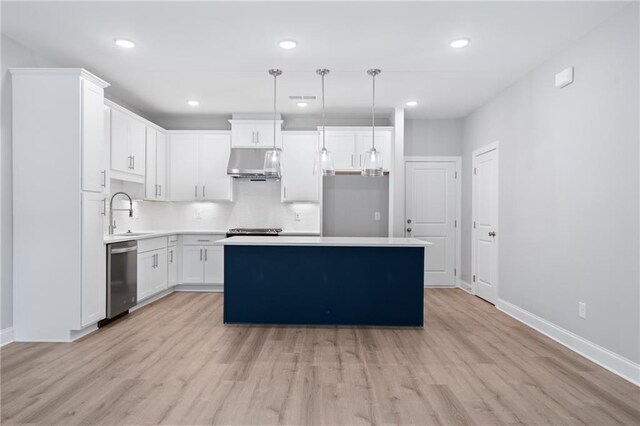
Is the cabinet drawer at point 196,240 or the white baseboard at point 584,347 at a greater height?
the cabinet drawer at point 196,240

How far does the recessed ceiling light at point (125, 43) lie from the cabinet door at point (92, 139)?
0.48m

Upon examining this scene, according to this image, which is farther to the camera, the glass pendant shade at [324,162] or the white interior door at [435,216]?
the white interior door at [435,216]

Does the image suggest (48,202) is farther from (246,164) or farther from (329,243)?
(246,164)

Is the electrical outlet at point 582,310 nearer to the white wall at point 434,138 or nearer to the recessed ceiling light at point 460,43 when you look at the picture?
the recessed ceiling light at point 460,43

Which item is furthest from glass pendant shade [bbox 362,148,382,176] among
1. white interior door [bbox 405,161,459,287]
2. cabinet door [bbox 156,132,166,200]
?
cabinet door [bbox 156,132,166,200]

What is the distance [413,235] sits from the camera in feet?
21.7

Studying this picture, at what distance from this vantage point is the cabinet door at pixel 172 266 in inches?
231

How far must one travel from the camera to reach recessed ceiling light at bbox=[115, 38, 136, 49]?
3715 millimetres

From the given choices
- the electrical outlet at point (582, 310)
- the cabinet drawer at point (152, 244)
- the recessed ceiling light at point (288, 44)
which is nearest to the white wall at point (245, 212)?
the cabinet drawer at point (152, 244)

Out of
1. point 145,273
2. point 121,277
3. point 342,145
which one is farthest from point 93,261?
point 342,145

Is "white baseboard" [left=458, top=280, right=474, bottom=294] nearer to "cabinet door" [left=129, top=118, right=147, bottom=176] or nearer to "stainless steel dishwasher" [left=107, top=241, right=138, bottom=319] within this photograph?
"stainless steel dishwasher" [left=107, top=241, right=138, bottom=319]

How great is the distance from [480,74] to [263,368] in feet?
12.7

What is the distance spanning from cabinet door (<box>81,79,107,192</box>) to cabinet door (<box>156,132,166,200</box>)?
6.67ft

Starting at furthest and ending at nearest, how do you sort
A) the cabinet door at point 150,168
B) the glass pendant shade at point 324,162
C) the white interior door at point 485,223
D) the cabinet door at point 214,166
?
the cabinet door at point 214,166 → the cabinet door at point 150,168 → the white interior door at point 485,223 → the glass pendant shade at point 324,162
